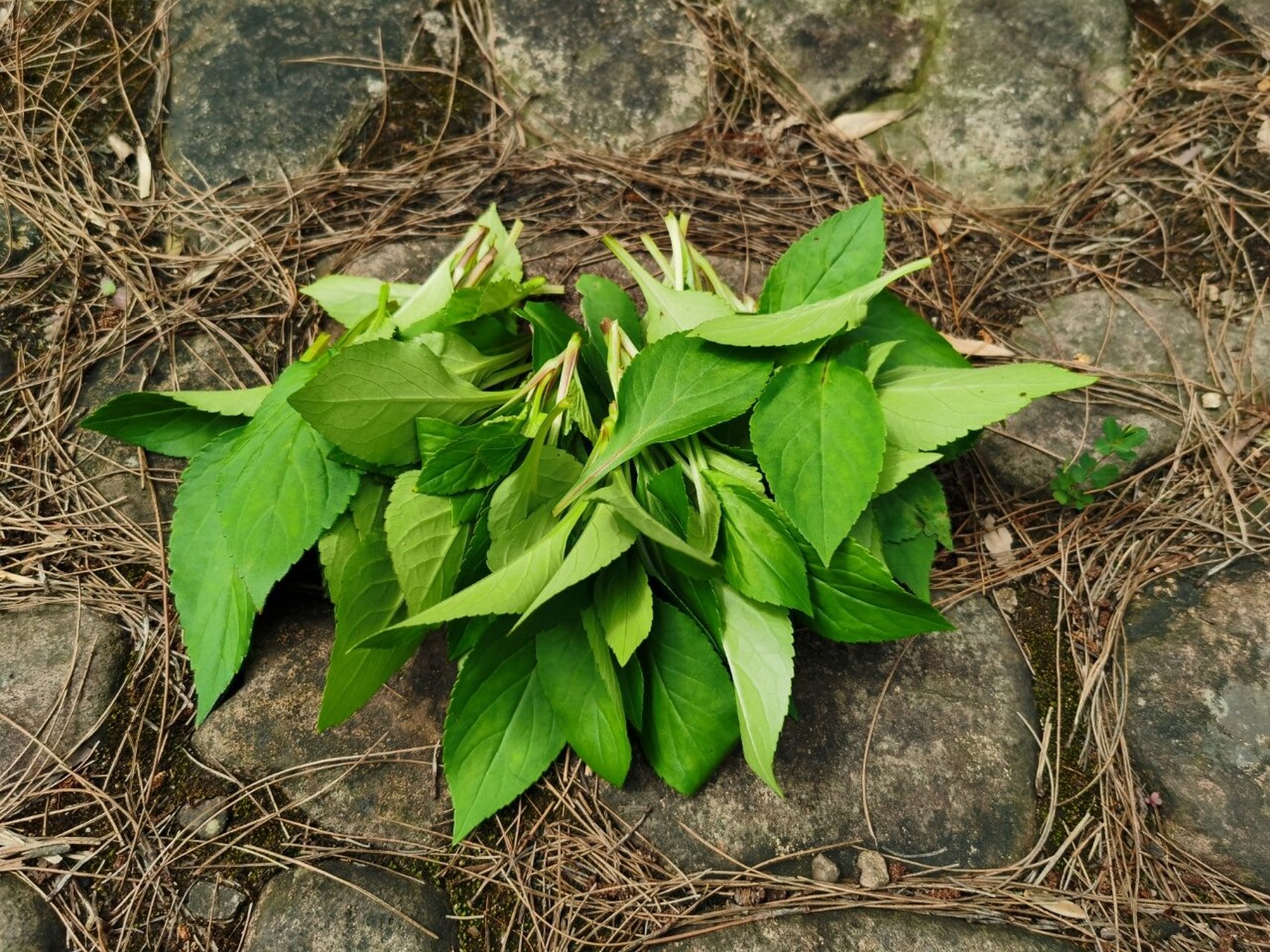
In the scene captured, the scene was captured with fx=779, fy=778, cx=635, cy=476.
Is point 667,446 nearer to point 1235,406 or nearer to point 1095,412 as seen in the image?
point 1095,412

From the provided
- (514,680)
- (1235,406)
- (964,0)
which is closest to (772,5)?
(964,0)

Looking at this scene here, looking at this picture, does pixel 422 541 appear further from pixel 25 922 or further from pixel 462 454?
pixel 25 922

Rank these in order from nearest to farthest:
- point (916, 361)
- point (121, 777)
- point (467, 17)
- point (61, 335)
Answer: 1. point (121, 777)
2. point (916, 361)
3. point (61, 335)
4. point (467, 17)

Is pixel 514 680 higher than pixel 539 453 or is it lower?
lower

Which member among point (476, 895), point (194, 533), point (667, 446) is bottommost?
point (476, 895)

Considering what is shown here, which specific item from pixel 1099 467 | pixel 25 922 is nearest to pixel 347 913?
pixel 25 922
